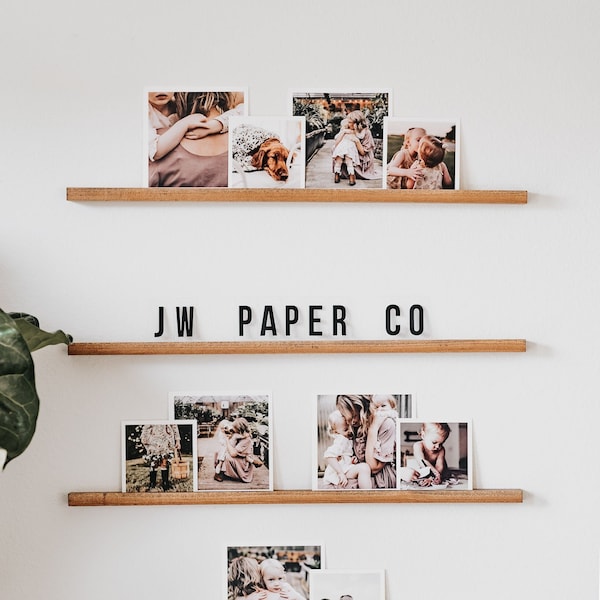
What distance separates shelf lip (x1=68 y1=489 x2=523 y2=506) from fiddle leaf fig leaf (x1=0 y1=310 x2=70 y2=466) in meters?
0.36

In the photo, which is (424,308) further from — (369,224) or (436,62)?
(436,62)

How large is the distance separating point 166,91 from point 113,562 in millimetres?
928

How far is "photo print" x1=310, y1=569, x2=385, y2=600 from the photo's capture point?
1.53 m

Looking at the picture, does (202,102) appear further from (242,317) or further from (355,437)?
(355,437)

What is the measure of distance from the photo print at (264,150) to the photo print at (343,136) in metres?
0.02

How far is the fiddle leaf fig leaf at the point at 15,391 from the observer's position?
112 cm

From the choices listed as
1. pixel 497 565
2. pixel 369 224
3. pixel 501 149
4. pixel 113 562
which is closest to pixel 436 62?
pixel 501 149

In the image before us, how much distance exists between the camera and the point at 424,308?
5.08 ft

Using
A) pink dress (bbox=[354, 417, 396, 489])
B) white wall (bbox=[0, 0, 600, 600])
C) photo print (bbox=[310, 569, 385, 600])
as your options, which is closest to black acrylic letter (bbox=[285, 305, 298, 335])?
white wall (bbox=[0, 0, 600, 600])

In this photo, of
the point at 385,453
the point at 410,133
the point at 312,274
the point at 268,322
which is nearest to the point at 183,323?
the point at 268,322

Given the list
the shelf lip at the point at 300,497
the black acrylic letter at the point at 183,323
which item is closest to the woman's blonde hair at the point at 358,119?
the black acrylic letter at the point at 183,323

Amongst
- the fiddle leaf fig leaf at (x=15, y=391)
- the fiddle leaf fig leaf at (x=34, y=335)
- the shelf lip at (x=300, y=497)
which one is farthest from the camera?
the shelf lip at (x=300, y=497)

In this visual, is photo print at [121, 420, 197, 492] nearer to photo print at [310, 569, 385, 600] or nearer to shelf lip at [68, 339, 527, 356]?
shelf lip at [68, 339, 527, 356]

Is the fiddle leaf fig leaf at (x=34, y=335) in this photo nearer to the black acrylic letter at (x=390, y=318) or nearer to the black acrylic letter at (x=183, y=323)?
the black acrylic letter at (x=183, y=323)
